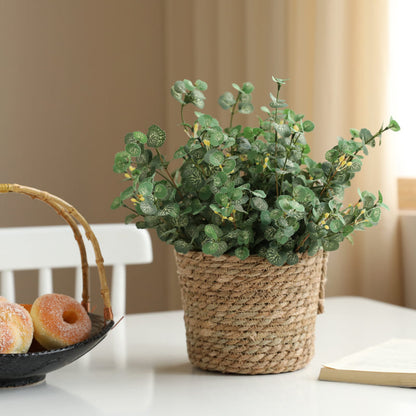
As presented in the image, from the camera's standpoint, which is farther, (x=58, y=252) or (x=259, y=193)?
(x=58, y=252)

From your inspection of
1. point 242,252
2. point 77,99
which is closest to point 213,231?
point 242,252

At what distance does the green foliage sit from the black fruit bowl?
0.15 m

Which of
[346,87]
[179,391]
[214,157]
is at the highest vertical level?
[346,87]

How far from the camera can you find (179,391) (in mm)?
740

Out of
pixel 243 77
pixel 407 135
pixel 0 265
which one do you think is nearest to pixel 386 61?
pixel 407 135

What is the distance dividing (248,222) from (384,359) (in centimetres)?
25

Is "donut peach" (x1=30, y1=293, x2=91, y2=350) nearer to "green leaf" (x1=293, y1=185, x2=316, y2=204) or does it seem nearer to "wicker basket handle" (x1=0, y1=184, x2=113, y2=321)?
"wicker basket handle" (x1=0, y1=184, x2=113, y2=321)

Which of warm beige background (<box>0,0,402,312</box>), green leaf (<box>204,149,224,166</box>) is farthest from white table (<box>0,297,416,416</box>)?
warm beige background (<box>0,0,402,312</box>)

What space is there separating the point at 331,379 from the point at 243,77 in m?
1.71

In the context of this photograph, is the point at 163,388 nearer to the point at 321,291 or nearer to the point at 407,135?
the point at 321,291

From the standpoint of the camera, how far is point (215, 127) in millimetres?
760

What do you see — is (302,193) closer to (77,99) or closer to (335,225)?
(335,225)

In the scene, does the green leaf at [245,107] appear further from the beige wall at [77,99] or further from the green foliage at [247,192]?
the beige wall at [77,99]

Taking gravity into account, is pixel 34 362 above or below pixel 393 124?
below
